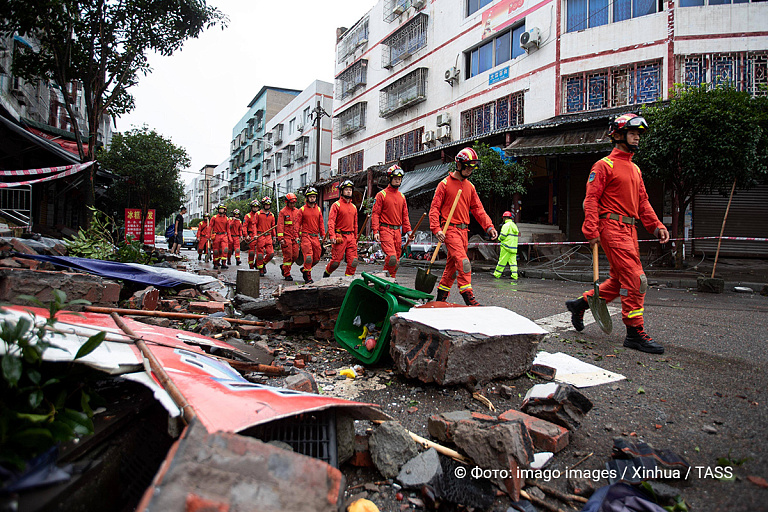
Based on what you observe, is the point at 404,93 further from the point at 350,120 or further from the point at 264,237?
the point at 264,237

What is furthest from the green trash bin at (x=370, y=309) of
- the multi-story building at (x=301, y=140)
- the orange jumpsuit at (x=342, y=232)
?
the multi-story building at (x=301, y=140)

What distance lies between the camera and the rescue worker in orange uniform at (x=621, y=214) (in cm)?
383

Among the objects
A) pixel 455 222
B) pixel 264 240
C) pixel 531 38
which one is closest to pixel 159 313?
pixel 455 222

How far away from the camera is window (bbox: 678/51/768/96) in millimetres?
12328

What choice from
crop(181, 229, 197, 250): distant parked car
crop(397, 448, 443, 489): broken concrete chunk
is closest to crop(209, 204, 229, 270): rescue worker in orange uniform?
crop(397, 448, 443, 489): broken concrete chunk

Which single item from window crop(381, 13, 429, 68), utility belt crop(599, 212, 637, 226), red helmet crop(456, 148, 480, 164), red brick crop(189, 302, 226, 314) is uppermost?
window crop(381, 13, 429, 68)

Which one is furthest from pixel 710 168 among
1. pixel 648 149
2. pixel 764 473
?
pixel 764 473

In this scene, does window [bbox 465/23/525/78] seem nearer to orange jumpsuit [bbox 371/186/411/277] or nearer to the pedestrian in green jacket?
the pedestrian in green jacket

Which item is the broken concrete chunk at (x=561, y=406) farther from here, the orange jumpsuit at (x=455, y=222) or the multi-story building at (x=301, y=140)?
the multi-story building at (x=301, y=140)

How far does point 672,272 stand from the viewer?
1019 centimetres

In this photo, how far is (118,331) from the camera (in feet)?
7.13

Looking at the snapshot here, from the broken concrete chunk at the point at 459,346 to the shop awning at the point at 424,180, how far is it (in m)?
13.0

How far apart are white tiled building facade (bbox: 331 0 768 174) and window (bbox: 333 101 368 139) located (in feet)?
0.68

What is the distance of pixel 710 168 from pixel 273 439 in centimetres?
1120
